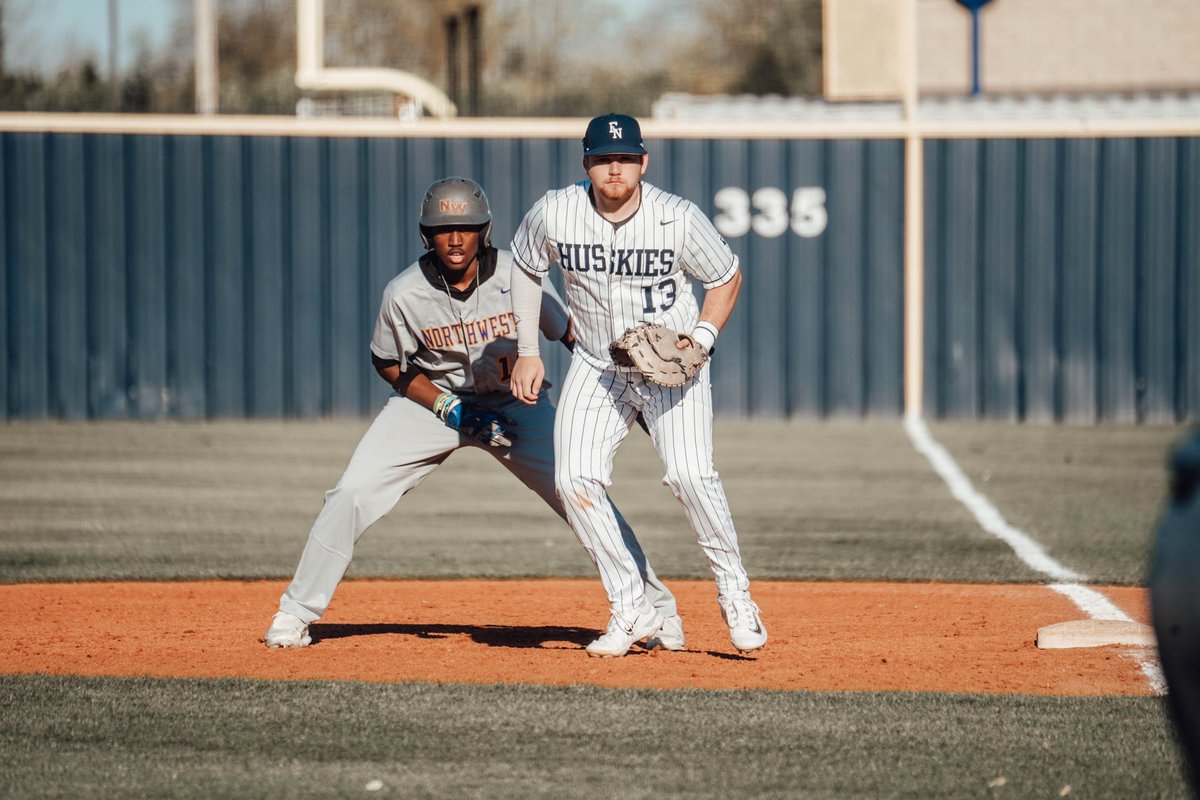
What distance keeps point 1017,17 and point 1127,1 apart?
1.83 metres

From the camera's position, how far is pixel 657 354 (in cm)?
564

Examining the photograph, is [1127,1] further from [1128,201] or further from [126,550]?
[126,550]

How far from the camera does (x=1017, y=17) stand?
2830 cm

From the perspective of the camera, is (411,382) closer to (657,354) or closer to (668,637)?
(657,354)

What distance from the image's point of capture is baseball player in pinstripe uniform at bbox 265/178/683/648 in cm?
629

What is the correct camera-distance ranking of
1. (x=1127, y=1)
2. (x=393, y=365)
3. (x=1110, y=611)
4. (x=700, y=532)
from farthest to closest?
(x=1127, y=1) < (x=1110, y=611) < (x=393, y=365) < (x=700, y=532)

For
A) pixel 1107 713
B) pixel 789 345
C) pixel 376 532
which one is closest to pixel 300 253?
pixel 789 345

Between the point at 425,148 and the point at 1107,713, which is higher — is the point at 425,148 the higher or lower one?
the higher one

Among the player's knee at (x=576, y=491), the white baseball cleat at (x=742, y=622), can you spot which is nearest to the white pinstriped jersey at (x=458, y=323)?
the player's knee at (x=576, y=491)

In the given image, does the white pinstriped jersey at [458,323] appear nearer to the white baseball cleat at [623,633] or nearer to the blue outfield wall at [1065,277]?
the white baseball cleat at [623,633]

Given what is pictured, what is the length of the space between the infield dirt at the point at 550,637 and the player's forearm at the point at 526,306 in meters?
1.20

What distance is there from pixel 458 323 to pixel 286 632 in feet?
4.49

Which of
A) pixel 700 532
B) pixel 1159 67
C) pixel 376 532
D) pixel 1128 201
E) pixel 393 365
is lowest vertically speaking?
pixel 376 532

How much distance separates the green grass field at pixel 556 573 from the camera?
4.53 meters
